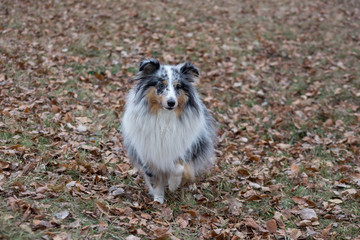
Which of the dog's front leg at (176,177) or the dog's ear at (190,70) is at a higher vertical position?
the dog's ear at (190,70)

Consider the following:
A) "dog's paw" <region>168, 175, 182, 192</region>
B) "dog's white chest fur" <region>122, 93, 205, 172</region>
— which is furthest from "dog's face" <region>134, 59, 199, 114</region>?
"dog's paw" <region>168, 175, 182, 192</region>

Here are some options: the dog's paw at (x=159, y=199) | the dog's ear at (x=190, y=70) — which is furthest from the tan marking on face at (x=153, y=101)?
the dog's paw at (x=159, y=199)

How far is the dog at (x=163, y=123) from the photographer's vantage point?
12.9ft

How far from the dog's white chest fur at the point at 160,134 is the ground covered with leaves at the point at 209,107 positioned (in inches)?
21.8

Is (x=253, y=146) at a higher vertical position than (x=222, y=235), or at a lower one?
lower

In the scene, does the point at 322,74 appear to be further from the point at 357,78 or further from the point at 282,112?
the point at 282,112

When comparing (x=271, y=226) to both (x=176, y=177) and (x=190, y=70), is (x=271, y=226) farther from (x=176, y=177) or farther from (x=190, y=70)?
(x=190, y=70)

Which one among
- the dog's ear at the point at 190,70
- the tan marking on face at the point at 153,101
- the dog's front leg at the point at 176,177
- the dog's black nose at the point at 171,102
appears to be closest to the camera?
the dog's black nose at the point at 171,102

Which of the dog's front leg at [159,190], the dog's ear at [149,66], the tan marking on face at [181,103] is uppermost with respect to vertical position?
the dog's ear at [149,66]

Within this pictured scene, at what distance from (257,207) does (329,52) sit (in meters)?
6.71

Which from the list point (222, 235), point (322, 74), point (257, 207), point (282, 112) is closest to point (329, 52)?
point (322, 74)

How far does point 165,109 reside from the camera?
12.8 ft

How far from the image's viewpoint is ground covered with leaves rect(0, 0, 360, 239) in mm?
3787

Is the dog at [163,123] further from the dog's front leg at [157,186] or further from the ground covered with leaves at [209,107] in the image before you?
the ground covered with leaves at [209,107]
